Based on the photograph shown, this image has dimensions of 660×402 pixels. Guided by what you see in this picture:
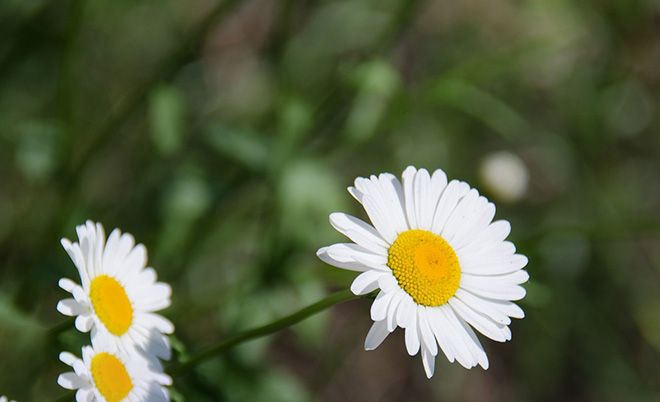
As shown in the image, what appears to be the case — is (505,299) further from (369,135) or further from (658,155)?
(658,155)

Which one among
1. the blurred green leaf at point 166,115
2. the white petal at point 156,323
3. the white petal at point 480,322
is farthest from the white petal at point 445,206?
the blurred green leaf at point 166,115

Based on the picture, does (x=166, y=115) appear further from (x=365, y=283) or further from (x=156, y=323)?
(x=365, y=283)

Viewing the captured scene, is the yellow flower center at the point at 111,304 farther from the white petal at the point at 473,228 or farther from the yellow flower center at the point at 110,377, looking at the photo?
the white petal at the point at 473,228

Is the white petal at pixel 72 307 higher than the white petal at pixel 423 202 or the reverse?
the reverse

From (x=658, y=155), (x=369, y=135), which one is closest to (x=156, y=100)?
(x=369, y=135)

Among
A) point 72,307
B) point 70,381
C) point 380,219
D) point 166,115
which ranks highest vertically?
point 166,115

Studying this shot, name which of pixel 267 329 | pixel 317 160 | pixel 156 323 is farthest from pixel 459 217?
pixel 317 160
